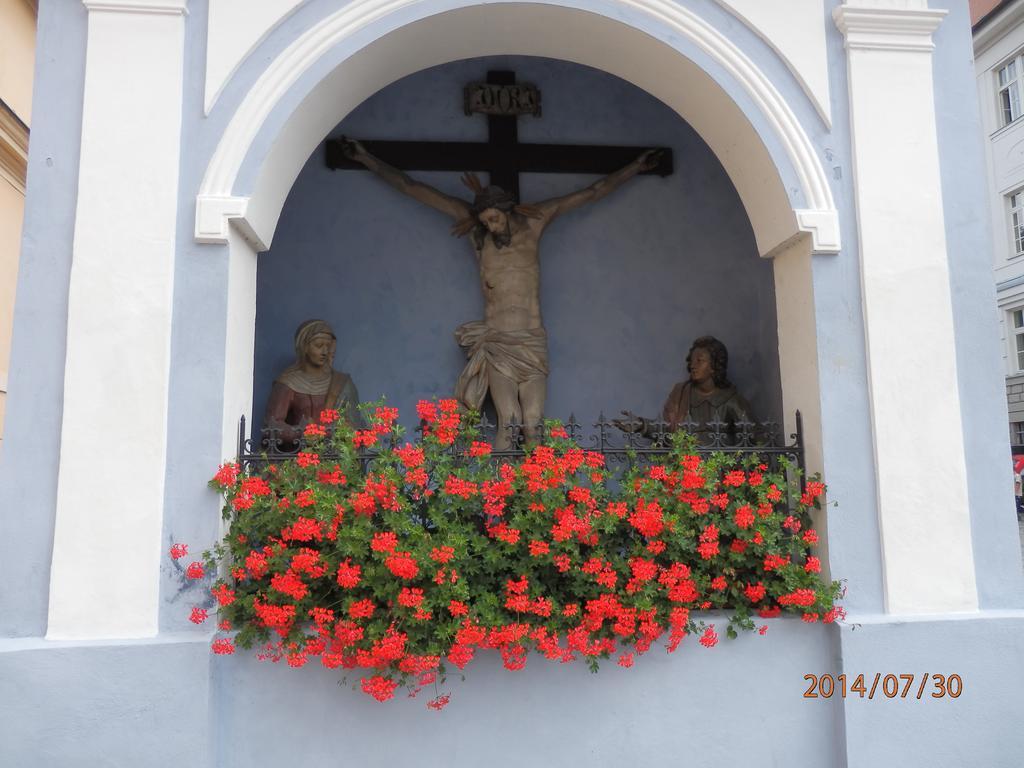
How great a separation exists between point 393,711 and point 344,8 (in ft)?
9.78

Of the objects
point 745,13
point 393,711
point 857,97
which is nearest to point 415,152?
point 745,13

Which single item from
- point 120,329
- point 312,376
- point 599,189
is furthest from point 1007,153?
point 120,329

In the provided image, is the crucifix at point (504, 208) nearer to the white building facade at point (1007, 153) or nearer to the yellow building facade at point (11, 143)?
the yellow building facade at point (11, 143)

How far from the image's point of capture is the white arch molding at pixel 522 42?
11.3 ft

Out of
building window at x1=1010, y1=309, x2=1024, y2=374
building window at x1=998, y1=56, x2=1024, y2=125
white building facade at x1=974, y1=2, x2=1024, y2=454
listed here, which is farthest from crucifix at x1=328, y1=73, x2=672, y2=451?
building window at x1=1010, y1=309, x2=1024, y2=374

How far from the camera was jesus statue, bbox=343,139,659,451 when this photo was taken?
498 centimetres

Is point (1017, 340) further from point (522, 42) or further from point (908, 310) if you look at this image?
point (522, 42)

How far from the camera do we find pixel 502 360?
501 cm

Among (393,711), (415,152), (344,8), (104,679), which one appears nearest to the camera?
(104,679)

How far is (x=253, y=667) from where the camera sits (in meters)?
3.25

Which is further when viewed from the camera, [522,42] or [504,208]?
[504,208]

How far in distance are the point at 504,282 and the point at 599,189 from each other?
0.90m

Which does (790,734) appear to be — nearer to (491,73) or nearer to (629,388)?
(629,388)

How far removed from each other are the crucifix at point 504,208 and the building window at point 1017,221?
44.0ft
